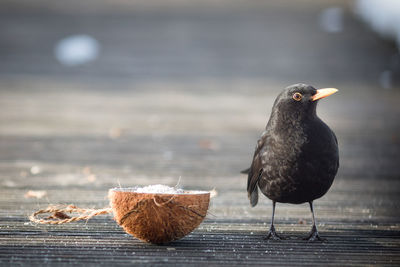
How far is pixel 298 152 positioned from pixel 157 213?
861mm

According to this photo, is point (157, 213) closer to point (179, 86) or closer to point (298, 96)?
point (298, 96)

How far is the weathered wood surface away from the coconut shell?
0.09 metres

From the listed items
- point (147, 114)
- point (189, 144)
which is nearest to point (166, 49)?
point (147, 114)

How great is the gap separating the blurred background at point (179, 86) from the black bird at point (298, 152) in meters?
0.94

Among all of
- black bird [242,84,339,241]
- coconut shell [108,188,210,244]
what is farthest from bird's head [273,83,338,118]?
coconut shell [108,188,210,244]

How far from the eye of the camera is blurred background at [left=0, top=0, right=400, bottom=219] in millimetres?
6680

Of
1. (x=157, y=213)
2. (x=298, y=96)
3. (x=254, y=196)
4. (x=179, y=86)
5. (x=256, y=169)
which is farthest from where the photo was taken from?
(x=179, y=86)

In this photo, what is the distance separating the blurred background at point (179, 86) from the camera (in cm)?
668

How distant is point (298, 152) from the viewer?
3762 millimetres

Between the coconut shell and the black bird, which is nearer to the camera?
the coconut shell

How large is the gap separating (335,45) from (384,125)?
7.87 meters

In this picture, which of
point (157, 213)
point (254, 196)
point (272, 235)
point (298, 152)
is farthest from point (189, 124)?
point (157, 213)

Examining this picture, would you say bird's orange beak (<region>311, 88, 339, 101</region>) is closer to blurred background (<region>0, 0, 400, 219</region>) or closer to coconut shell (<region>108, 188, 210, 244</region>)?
coconut shell (<region>108, 188, 210, 244</region>)

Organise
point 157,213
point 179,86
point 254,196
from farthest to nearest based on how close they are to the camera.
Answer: point 179,86
point 254,196
point 157,213
